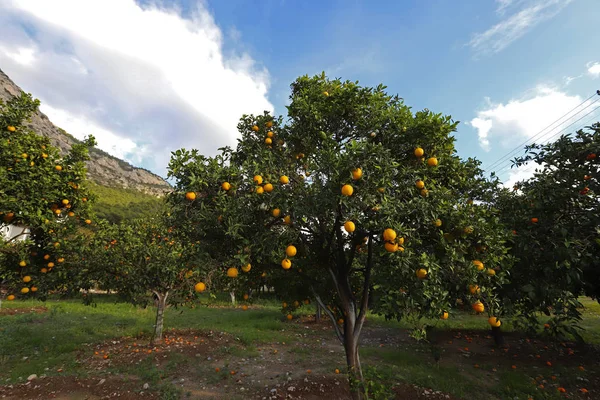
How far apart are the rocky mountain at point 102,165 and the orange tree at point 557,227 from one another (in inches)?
3840

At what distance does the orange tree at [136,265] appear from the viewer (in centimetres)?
846

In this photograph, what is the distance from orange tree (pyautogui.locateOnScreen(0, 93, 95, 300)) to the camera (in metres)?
A: 6.15

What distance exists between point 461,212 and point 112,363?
33.4 feet

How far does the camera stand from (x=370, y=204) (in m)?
3.85

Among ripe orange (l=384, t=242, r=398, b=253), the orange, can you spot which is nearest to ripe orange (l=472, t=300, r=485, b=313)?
the orange

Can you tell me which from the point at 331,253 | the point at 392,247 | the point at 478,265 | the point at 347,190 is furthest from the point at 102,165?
the point at 478,265

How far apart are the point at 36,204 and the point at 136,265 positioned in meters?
4.19

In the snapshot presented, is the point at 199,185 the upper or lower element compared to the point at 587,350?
upper

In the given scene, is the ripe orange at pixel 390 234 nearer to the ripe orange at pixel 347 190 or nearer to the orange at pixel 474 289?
the ripe orange at pixel 347 190

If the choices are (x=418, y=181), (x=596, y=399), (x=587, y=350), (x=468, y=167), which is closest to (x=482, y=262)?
(x=418, y=181)

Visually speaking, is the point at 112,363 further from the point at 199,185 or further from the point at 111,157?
the point at 111,157

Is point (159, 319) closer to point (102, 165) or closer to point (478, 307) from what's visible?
point (478, 307)

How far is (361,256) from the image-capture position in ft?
22.6

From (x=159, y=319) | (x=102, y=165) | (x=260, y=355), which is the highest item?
(x=102, y=165)
